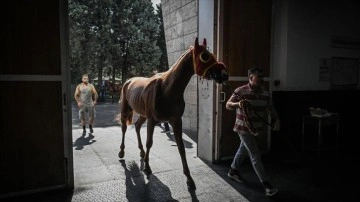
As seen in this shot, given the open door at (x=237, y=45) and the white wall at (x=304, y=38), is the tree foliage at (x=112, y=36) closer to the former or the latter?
the white wall at (x=304, y=38)

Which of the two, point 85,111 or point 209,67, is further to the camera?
point 85,111

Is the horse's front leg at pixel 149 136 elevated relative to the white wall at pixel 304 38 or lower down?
lower down

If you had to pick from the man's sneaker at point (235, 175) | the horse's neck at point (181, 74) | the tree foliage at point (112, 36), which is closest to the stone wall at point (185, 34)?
the man's sneaker at point (235, 175)

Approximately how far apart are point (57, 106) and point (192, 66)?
205cm

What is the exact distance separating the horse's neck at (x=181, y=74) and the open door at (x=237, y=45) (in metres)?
1.19

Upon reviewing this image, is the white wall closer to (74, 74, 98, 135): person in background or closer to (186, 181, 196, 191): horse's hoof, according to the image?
(186, 181, 196, 191): horse's hoof

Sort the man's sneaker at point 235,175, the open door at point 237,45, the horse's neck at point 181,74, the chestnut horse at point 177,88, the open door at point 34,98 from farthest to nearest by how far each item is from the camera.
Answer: the open door at point 237,45 < the man's sneaker at point 235,175 < the horse's neck at point 181,74 < the chestnut horse at point 177,88 < the open door at point 34,98

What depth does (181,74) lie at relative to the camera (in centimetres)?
423

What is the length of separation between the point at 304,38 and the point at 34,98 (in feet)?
19.5

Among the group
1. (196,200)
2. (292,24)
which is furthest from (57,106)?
(292,24)

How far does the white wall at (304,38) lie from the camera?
640 centimetres

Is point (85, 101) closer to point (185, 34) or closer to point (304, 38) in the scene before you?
point (185, 34)

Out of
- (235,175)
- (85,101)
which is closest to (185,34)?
(85,101)

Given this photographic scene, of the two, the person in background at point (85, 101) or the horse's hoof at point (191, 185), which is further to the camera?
the person in background at point (85, 101)
